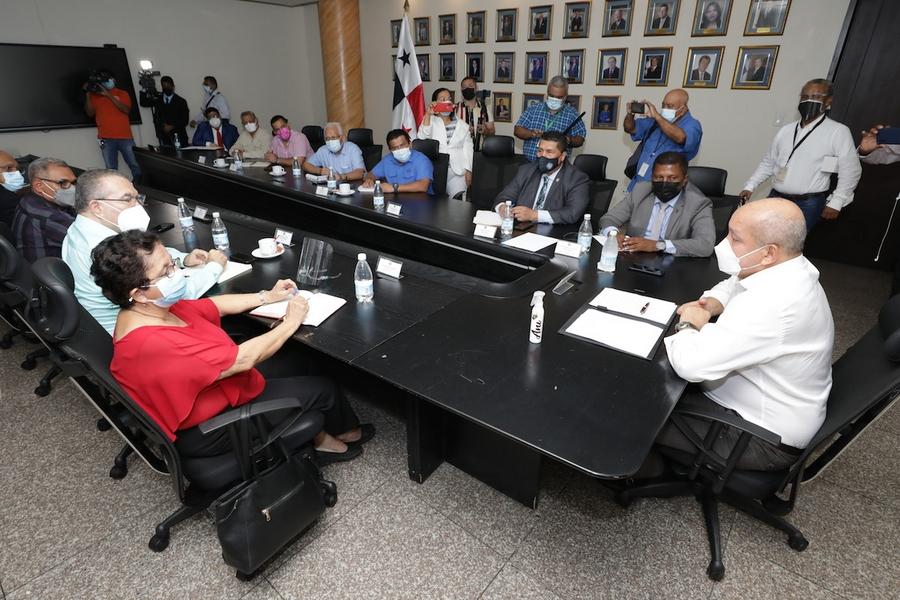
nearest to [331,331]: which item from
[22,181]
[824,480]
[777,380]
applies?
[777,380]

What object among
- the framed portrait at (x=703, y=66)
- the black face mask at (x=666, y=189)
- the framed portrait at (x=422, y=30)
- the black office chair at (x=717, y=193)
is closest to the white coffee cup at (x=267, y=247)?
the black face mask at (x=666, y=189)

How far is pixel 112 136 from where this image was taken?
6.19 m

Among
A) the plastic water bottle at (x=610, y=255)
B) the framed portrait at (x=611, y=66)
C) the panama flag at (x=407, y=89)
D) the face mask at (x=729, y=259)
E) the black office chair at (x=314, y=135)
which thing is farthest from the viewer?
the black office chair at (x=314, y=135)

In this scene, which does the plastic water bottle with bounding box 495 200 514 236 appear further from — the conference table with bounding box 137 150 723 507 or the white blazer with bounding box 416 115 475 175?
the white blazer with bounding box 416 115 475 175

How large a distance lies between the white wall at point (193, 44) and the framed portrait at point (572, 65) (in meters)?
4.73

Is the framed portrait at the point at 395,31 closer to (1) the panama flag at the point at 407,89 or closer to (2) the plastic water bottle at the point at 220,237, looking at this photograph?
(1) the panama flag at the point at 407,89

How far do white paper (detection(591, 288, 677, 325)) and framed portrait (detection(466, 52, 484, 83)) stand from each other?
4.88 metres

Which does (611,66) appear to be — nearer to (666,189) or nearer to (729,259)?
(666,189)

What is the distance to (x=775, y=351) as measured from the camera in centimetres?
132

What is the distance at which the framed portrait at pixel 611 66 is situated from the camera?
4816mm

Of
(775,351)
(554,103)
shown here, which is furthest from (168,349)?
(554,103)

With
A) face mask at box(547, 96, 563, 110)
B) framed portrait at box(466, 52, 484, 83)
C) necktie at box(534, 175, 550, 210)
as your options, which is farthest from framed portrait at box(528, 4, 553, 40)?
necktie at box(534, 175, 550, 210)

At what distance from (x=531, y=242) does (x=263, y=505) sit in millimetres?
1746

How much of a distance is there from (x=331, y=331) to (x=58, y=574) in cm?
118
